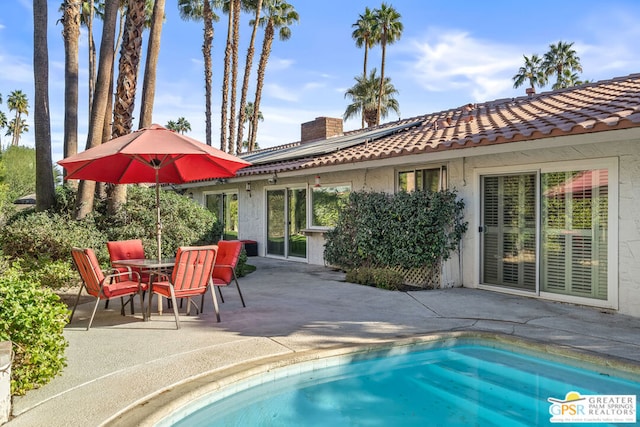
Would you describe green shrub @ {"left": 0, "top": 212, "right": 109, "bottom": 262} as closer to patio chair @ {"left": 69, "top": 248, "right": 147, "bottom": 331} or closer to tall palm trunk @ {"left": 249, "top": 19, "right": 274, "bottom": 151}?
patio chair @ {"left": 69, "top": 248, "right": 147, "bottom": 331}

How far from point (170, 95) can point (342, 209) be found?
1832cm

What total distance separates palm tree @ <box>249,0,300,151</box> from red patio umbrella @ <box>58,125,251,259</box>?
22.6m

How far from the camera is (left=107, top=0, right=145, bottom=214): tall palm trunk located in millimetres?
11672

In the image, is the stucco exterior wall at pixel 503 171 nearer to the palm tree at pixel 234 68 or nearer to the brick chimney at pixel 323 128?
the brick chimney at pixel 323 128

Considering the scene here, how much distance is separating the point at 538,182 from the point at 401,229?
9.54ft

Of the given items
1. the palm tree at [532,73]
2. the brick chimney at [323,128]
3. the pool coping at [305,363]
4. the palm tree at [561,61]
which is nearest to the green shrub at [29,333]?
the pool coping at [305,363]

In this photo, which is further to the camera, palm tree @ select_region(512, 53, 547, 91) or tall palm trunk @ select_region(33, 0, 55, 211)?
palm tree @ select_region(512, 53, 547, 91)

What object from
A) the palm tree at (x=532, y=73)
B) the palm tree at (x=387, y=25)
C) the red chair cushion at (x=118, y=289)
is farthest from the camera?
the palm tree at (x=532, y=73)

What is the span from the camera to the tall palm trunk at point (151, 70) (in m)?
12.1

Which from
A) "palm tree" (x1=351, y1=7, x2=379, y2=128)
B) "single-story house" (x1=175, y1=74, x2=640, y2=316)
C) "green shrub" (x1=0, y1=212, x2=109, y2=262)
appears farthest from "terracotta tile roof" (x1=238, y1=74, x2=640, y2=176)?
"palm tree" (x1=351, y1=7, x2=379, y2=128)

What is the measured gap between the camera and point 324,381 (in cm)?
509

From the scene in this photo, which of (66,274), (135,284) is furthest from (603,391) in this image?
(66,274)

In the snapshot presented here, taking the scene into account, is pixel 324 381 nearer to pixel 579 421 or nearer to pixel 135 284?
pixel 579 421

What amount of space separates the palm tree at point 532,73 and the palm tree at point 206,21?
25530 millimetres
